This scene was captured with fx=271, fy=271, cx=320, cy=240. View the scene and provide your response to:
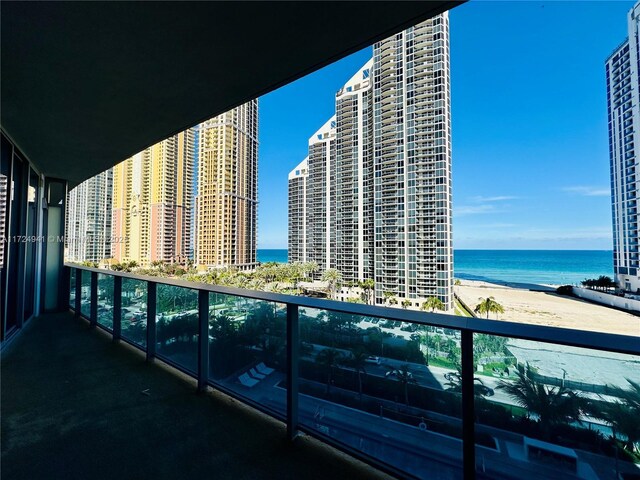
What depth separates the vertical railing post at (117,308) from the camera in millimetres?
3486

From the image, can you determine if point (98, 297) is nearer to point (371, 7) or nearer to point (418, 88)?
point (371, 7)

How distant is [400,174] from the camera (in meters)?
26.8

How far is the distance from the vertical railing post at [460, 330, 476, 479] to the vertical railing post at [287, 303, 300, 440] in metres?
0.96

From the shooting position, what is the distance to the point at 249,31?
5.12ft

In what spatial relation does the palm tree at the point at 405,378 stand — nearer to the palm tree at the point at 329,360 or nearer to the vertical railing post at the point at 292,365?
the palm tree at the point at 329,360

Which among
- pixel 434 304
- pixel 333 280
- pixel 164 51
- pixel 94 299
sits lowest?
pixel 434 304

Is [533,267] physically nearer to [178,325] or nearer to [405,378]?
[405,378]

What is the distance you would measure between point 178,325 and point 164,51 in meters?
2.26

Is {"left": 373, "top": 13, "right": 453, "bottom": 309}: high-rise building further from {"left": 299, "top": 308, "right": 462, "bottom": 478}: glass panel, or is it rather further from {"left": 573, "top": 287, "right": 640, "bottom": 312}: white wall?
{"left": 299, "top": 308, "right": 462, "bottom": 478}: glass panel

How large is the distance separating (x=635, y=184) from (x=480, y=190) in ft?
82.9

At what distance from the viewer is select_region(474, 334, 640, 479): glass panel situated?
0.92m

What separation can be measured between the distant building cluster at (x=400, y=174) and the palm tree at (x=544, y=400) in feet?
79.3

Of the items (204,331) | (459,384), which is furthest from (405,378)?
(204,331)

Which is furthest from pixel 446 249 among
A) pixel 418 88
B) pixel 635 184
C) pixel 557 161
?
pixel 557 161
